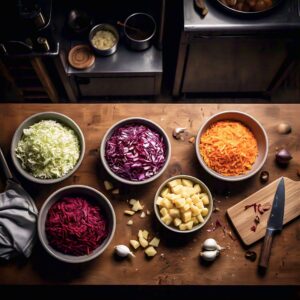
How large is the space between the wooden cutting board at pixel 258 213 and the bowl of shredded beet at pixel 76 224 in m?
0.72

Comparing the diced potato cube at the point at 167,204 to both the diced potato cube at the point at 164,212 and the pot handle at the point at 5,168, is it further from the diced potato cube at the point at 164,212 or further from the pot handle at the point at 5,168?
the pot handle at the point at 5,168

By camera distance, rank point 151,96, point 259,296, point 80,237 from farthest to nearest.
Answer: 1. point 151,96
2. point 259,296
3. point 80,237

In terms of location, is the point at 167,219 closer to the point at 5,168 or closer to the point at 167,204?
the point at 167,204

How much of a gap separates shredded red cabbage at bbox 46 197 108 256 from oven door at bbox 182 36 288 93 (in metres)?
1.63

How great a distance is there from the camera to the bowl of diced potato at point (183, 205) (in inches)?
80.4

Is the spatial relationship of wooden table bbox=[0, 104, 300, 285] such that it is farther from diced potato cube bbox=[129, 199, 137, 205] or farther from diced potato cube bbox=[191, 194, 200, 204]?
diced potato cube bbox=[191, 194, 200, 204]

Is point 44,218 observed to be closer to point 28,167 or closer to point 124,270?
point 28,167

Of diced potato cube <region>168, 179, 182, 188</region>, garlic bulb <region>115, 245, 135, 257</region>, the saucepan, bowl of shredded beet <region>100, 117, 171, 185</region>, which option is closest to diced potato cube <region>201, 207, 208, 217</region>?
diced potato cube <region>168, 179, 182, 188</region>

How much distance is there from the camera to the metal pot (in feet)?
10.5

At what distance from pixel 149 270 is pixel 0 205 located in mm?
917

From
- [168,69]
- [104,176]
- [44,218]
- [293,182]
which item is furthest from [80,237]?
[168,69]

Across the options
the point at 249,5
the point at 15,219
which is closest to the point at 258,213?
the point at 15,219

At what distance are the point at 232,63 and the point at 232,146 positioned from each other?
4.28 ft

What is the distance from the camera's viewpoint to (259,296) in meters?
3.16
